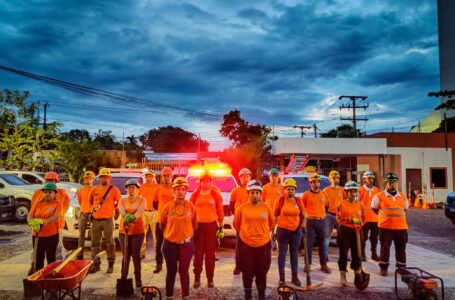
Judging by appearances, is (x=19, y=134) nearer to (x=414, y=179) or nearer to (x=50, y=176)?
(x=50, y=176)

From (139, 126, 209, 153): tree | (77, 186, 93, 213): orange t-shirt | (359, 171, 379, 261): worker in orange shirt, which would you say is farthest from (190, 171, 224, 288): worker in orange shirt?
(139, 126, 209, 153): tree

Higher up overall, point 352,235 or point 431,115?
point 431,115

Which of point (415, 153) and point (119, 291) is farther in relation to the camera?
point (415, 153)

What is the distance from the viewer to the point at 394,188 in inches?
267

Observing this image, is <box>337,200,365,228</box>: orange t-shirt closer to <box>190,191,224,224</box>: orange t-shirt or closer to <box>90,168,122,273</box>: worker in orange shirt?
<box>190,191,224,224</box>: orange t-shirt

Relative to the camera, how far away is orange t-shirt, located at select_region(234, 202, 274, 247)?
205 inches

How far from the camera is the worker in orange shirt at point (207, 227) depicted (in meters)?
6.12

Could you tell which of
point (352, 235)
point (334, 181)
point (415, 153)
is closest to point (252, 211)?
point (352, 235)

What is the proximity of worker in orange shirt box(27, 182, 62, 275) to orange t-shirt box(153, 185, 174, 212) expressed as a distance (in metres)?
2.07

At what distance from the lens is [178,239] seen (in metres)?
5.16

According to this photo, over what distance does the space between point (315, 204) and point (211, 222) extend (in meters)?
2.19

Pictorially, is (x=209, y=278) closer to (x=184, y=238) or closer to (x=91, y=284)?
(x=184, y=238)

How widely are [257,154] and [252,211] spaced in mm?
27948

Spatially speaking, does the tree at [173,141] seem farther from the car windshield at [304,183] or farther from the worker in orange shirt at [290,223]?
the worker in orange shirt at [290,223]
